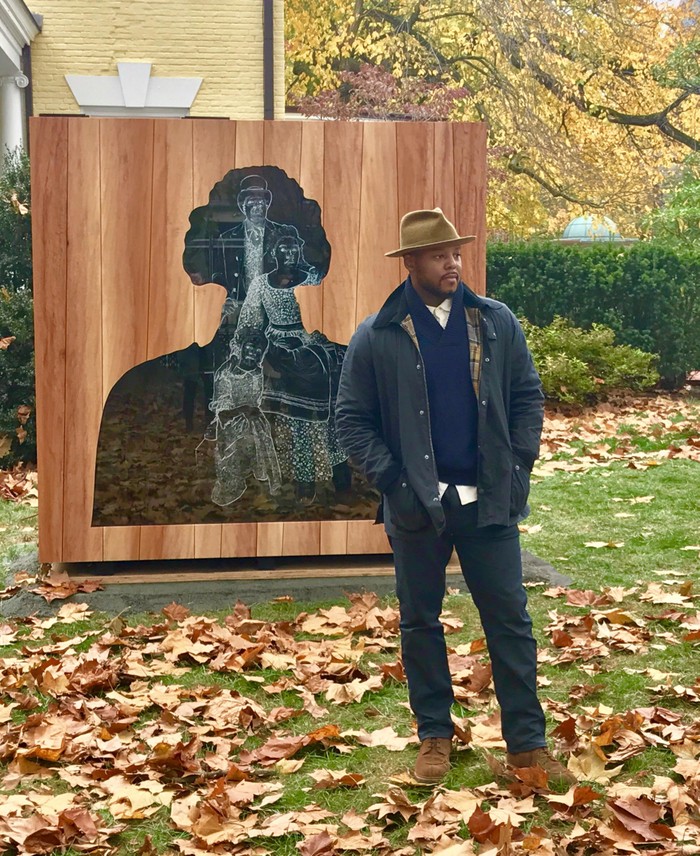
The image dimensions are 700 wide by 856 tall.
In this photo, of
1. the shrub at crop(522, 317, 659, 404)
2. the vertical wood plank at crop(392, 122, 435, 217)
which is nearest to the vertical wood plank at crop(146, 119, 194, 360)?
the vertical wood plank at crop(392, 122, 435, 217)

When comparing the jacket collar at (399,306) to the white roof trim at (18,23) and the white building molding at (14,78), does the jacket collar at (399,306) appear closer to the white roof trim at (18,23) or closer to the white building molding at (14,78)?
the white roof trim at (18,23)

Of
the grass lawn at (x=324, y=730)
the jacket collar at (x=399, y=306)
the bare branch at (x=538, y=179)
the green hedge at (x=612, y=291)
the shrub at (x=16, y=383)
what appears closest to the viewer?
the grass lawn at (x=324, y=730)

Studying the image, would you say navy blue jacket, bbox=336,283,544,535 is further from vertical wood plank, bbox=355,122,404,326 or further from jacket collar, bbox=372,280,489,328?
vertical wood plank, bbox=355,122,404,326

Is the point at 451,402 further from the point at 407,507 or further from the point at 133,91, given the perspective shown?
the point at 133,91

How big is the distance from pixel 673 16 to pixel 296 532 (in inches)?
997

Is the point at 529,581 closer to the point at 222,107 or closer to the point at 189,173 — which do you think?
the point at 189,173

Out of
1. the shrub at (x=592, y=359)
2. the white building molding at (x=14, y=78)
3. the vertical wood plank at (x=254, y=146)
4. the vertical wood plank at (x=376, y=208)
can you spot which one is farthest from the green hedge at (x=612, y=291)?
the vertical wood plank at (x=254, y=146)

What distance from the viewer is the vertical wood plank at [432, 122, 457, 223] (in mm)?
7379

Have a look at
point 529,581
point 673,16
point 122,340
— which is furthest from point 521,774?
point 673,16

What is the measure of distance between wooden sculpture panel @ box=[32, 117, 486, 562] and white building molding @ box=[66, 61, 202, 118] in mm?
11614

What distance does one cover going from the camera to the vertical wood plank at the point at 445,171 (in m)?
7.38

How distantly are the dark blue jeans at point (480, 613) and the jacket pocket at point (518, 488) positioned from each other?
0.08 meters

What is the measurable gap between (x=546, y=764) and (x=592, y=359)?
1220 centimetres

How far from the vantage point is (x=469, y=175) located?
24.3 ft
